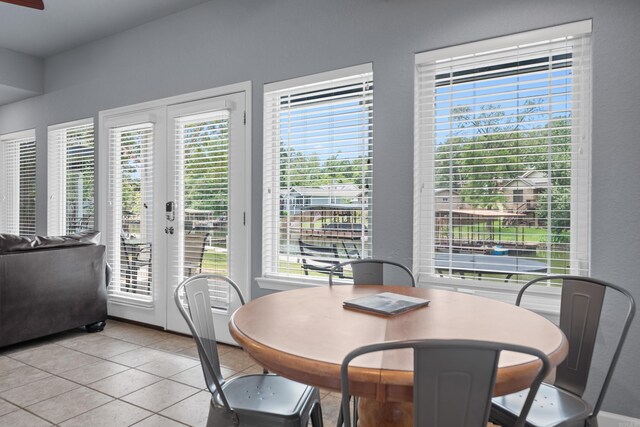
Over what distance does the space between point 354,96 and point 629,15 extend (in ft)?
5.46

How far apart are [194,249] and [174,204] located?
0.50 m

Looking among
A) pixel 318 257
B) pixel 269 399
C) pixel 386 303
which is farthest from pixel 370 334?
pixel 318 257

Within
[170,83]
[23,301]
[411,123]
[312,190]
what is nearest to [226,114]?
[170,83]

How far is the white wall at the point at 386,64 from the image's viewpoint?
2143mm

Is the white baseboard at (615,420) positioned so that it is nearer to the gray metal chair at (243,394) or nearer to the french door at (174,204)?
the gray metal chair at (243,394)

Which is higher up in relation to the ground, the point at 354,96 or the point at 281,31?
the point at 281,31

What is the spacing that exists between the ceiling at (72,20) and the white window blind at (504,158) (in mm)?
2579

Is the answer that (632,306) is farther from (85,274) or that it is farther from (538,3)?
(85,274)

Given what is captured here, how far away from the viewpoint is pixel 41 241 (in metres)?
3.59

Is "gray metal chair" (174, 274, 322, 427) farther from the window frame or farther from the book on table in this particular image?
the window frame

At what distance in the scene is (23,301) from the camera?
340 centimetres

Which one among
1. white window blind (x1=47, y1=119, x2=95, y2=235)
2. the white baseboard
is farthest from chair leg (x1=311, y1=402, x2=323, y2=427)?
white window blind (x1=47, y1=119, x2=95, y2=235)

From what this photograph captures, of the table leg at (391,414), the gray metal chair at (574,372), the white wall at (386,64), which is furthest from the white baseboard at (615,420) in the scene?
the table leg at (391,414)

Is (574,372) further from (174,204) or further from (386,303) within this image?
(174,204)
